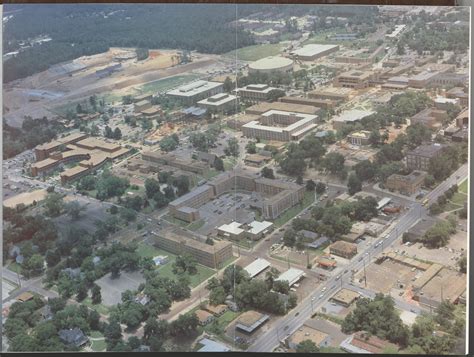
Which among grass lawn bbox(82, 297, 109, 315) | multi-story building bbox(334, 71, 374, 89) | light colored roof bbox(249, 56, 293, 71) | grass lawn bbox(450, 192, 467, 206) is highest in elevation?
light colored roof bbox(249, 56, 293, 71)

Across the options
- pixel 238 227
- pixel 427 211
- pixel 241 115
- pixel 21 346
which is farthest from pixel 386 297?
pixel 21 346

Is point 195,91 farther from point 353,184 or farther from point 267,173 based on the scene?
point 353,184

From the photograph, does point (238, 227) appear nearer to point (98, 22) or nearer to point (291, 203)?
point (291, 203)

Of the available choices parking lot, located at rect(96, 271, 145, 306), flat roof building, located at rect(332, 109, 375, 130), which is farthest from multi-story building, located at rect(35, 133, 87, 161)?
flat roof building, located at rect(332, 109, 375, 130)

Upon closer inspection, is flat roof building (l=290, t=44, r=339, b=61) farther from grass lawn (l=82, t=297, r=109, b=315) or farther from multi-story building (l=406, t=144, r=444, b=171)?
grass lawn (l=82, t=297, r=109, b=315)

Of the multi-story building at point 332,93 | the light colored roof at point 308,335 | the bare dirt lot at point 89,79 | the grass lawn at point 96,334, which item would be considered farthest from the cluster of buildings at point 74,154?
the light colored roof at point 308,335
